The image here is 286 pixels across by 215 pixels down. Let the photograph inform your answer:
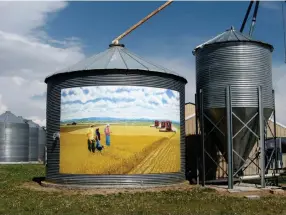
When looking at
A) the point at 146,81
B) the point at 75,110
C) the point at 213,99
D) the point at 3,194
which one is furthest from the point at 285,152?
the point at 3,194

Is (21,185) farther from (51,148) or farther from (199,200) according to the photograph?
(199,200)

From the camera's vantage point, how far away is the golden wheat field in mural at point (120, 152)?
82.2 ft

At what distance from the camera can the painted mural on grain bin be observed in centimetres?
2512

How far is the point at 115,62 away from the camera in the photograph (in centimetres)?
2639

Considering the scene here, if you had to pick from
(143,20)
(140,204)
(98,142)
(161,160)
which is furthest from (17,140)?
(140,204)

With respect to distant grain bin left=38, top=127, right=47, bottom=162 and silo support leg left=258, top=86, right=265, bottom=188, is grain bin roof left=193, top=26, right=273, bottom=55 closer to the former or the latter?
silo support leg left=258, top=86, right=265, bottom=188

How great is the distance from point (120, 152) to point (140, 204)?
6.99 m

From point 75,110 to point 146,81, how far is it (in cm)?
483

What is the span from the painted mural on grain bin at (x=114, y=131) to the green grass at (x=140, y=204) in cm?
315

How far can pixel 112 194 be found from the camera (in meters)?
22.3

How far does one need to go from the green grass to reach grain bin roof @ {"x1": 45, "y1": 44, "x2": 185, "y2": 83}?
799 centimetres

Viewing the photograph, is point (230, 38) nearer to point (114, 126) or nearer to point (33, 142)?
point (114, 126)

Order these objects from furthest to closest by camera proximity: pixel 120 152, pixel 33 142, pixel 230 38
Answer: pixel 33 142 → pixel 230 38 → pixel 120 152

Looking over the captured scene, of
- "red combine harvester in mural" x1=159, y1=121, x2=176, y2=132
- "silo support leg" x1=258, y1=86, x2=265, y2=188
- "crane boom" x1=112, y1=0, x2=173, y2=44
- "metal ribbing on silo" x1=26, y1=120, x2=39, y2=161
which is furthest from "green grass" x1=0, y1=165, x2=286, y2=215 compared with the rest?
"metal ribbing on silo" x1=26, y1=120, x2=39, y2=161
